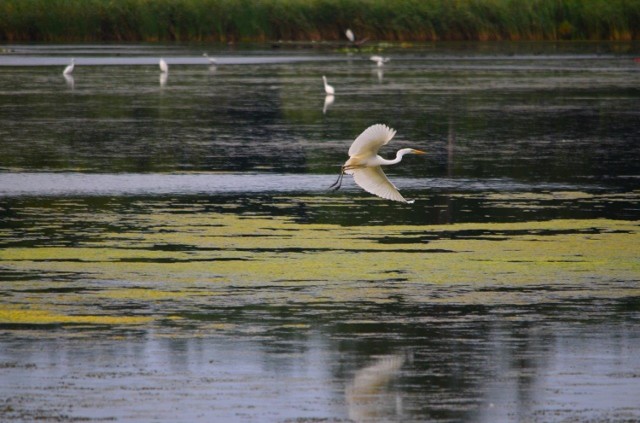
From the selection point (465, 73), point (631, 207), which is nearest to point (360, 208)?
point (631, 207)

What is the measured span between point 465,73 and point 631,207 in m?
24.9

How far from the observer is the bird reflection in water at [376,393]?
6949mm

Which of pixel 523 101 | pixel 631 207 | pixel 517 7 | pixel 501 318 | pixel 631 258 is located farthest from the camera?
pixel 517 7

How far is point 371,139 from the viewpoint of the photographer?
39.9 feet

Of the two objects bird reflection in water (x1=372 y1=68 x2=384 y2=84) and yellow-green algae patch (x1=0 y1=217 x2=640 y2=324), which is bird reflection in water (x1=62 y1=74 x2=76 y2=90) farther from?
yellow-green algae patch (x1=0 y1=217 x2=640 y2=324)

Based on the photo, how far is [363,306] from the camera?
9.54 m

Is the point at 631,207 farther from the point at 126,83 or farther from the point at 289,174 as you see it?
the point at 126,83

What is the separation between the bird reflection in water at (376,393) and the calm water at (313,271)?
2cm

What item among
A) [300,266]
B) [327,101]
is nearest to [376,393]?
[300,266]

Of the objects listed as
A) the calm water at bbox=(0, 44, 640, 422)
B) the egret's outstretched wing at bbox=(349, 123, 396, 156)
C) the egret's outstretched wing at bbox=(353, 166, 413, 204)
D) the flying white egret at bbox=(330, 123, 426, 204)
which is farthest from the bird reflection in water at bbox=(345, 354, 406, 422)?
the egret's outstretched wing at bbox=(353, 166, 413, 204)

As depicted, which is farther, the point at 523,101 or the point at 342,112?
the point at 523,101

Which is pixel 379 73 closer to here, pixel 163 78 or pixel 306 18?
pixel 163 78

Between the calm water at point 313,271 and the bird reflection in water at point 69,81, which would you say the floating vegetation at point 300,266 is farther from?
the bird reflection in water at point 69,81

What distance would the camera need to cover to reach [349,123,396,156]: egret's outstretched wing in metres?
12.0
